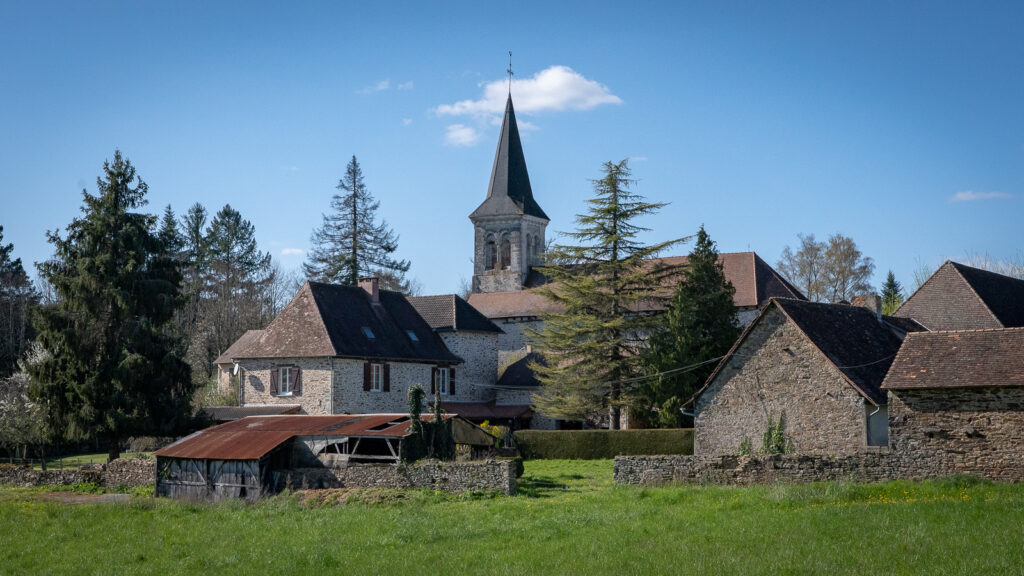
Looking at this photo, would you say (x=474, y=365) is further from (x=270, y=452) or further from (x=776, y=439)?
(x=776, y=439)

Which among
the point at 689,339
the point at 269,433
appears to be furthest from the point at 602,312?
the point at 269,433

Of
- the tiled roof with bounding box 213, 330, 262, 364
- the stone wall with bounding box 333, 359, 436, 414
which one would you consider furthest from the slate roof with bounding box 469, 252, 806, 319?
the tiled roof with bounding box 213, 330, 262, 364

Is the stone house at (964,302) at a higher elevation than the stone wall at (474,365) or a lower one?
higher

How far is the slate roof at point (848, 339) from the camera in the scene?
25.2m

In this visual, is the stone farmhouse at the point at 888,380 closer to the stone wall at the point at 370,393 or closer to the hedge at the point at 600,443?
the hedge at the point at 600,443

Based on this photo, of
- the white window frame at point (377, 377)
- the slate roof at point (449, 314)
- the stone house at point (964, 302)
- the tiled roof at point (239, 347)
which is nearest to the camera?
the stone house at point (964, 302)

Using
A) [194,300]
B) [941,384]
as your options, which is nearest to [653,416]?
[941,384]

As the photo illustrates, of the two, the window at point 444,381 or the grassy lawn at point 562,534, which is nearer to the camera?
the grassy lawn at point 562,534

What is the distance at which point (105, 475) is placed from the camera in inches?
1150

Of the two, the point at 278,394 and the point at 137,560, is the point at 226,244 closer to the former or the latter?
the point at 278,394

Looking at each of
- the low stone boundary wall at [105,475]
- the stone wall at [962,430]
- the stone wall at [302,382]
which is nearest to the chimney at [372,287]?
the stone wall at [302,382]

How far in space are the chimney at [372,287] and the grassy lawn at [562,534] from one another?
71.7ft

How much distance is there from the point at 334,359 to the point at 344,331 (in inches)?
82.7

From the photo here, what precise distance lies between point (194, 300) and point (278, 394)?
3033 cm
